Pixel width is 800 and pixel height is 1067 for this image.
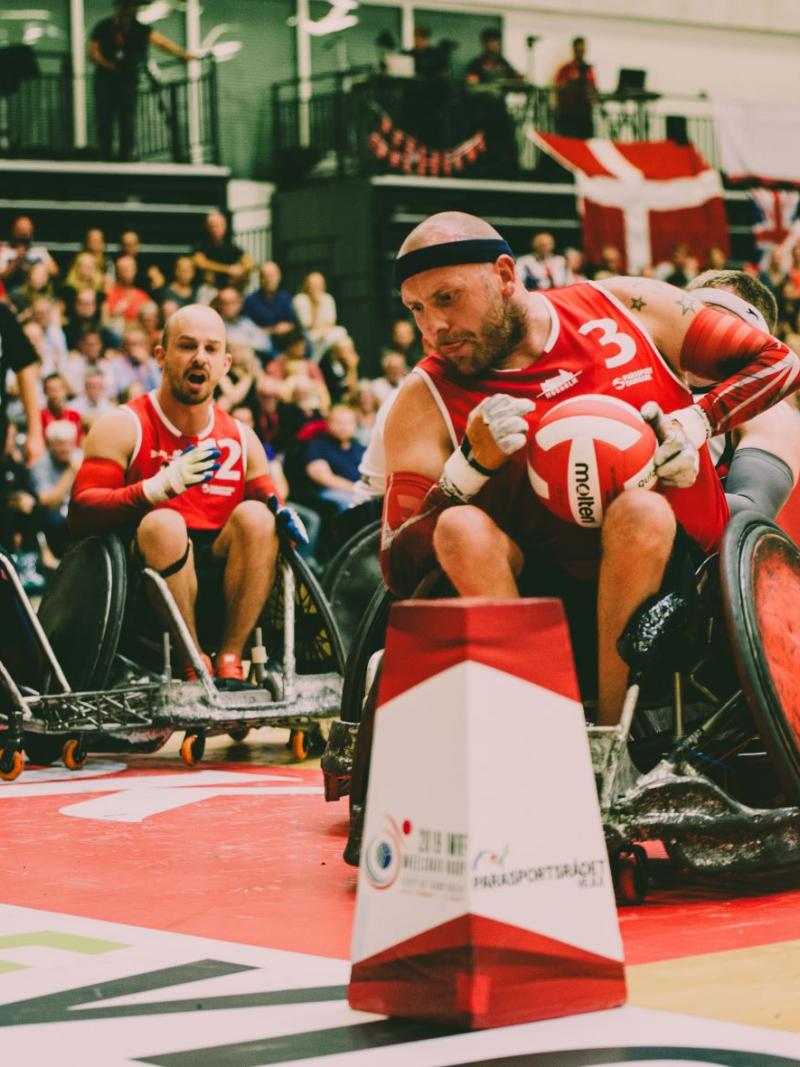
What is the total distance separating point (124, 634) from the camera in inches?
312

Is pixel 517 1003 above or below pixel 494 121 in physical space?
below

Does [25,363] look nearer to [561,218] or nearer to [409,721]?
[409,721]

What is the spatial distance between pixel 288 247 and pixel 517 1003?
20004 mm

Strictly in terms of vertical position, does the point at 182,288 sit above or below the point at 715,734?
above

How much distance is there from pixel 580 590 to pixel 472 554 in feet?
1.82

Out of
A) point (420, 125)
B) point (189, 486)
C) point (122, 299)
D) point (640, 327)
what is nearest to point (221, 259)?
point (122, 299)

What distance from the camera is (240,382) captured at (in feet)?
50.7

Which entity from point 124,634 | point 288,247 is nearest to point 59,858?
point 124,634

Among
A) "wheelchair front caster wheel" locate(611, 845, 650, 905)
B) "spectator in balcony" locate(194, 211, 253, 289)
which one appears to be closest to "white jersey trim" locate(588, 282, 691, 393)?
"wheelchair front caster wheel" locate(611, 845, 650, 905)

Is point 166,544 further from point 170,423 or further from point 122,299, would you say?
point 122,299

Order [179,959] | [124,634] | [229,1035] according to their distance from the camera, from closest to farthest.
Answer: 1. [229,1035]
2. [179,959]
3. [124,634]

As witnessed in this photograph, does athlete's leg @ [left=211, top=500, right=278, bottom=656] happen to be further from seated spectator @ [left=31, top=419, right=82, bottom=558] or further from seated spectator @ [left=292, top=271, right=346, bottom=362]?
seated spectator @ [left=292, top=271, right=346, bottom=362]

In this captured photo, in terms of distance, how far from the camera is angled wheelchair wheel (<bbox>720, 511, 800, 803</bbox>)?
4582 mm

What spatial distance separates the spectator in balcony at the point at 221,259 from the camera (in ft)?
59.6
